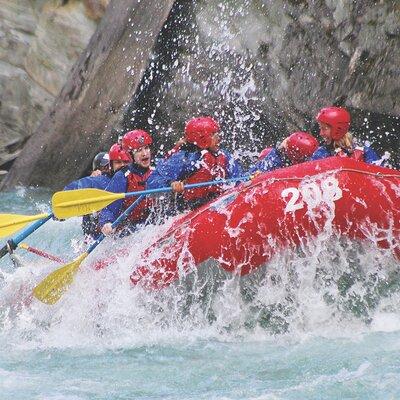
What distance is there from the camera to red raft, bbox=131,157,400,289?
686cm

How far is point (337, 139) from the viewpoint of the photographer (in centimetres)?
794

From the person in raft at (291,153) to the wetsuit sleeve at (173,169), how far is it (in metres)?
0.52

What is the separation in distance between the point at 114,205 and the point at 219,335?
Result: 160cm

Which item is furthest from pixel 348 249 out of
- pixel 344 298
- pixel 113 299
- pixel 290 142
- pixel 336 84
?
pixel 336 84

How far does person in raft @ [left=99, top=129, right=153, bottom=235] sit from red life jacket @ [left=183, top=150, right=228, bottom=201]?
492 millimetres

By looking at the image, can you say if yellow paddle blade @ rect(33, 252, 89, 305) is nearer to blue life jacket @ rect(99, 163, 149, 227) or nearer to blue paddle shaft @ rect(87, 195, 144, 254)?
blue paddle shaft @ rect(87, 195, 144, 254)

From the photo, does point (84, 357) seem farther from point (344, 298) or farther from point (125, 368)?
point (344, 298)

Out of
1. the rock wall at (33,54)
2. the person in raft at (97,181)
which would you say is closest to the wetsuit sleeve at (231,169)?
the person in raft at (97,181)

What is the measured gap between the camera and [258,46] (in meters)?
11.4

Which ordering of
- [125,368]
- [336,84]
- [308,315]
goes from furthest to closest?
[336,84]
[308,315]
[125,368]

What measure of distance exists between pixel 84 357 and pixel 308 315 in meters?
1.57

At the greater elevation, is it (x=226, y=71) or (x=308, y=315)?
(x=226, y=71)

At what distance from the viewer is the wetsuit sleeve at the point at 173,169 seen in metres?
7.98

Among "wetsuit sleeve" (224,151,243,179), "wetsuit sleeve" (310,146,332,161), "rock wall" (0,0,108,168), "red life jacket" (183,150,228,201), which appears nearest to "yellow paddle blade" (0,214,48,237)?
"red life jacket" (183,150,228,201)
